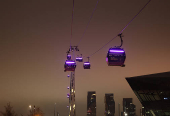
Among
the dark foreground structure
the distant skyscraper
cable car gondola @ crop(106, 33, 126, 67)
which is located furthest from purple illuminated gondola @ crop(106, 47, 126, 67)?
the distant skyscraper

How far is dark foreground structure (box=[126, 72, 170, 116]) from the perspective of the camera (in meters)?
24.8

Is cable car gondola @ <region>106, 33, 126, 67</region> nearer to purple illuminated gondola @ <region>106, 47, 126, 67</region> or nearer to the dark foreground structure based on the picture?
purple illuminated gondola @ <region>106, 47, 126, 67</region>

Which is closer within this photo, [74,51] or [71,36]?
[71,36]

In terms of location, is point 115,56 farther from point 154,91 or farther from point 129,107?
point 129,107

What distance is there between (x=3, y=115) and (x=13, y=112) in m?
2.60

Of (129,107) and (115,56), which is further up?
(115,56)

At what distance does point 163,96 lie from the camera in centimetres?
2539

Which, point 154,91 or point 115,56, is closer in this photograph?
point 115,56

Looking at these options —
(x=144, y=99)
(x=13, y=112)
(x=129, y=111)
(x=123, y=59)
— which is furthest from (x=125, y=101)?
(x=123, y=59)

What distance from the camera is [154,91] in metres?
26.4

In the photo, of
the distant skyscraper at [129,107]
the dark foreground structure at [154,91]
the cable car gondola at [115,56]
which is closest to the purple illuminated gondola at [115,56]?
the cable car gondola at [115,56]

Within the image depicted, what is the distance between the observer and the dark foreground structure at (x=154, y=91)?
974 inches

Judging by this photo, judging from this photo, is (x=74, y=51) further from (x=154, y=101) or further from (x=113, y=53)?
(x=113, y=53)

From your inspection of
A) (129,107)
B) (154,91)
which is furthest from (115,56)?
(129,107)
